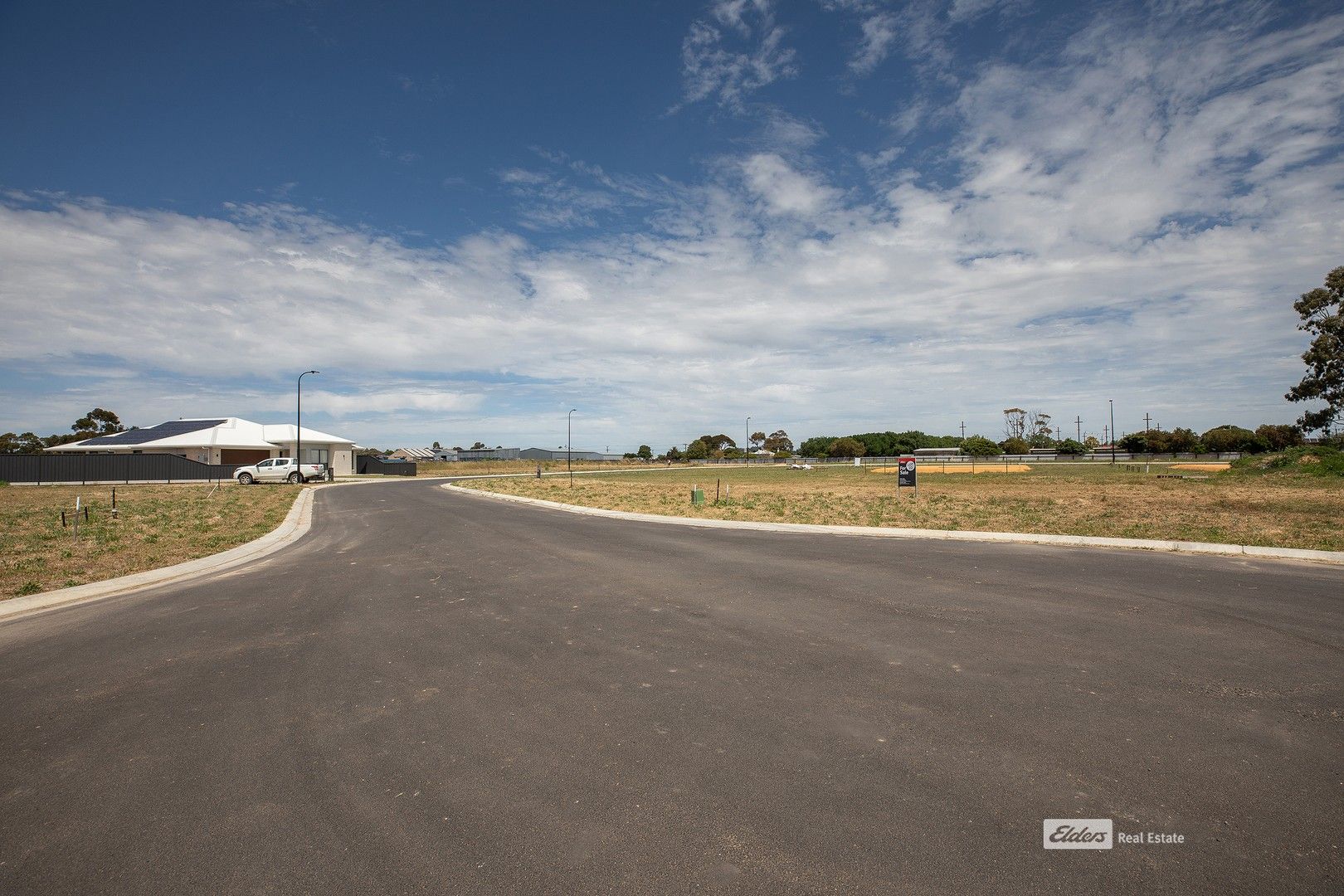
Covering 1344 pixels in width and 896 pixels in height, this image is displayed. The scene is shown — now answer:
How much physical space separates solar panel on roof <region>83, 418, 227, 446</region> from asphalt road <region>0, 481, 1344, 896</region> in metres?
65.4

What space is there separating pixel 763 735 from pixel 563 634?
10.2ft

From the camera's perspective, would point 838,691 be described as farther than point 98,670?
No

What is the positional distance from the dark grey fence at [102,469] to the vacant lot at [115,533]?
56.7 ft

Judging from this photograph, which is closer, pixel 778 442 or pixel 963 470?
pixel 963 470

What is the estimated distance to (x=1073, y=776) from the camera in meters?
3.82

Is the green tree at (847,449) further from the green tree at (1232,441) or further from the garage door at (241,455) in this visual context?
the garage door at (241,455)

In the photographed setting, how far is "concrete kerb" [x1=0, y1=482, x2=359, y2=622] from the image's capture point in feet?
28.7

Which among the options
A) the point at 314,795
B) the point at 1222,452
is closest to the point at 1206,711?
the point at 314,795

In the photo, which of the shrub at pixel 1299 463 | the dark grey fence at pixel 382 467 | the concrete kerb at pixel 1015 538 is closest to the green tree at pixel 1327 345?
the shrub at pixel 1299 463

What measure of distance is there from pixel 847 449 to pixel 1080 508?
137730 millimetres

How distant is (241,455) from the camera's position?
59.7 m

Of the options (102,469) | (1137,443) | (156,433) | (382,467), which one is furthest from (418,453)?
(1137,443)

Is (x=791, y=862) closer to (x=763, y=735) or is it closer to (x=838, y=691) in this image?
(x=763, y=735)

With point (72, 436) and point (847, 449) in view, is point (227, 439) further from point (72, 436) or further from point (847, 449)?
point (847, 449)
